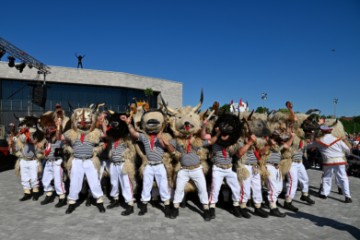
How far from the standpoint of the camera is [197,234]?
3.96 metres

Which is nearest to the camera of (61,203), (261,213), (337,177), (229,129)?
(229,129)

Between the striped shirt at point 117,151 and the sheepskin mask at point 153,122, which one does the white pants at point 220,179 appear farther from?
the striped shirt at point 117,151

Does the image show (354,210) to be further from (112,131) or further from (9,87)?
(9,87)

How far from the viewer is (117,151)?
5191mm

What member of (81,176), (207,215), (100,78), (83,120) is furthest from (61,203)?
(100,78)

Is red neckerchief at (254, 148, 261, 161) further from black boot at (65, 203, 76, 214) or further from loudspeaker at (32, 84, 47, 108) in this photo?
loudspeaker at (32, 84, 47, 108)

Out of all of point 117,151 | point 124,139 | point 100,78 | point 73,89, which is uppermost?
point 100,78

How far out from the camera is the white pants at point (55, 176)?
17.7ft

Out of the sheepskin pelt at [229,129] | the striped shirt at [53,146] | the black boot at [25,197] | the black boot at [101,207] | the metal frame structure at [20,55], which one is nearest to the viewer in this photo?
the sheepskin pelt at [229,129]

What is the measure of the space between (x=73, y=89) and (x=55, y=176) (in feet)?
87.7

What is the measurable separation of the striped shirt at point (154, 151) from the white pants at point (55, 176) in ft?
6.52

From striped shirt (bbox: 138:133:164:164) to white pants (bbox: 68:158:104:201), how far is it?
112 centimetres

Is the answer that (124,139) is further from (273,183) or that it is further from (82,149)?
(273,183)

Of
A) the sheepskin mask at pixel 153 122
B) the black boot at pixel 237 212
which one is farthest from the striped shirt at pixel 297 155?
the sheepskin mask at pixel 153 122
